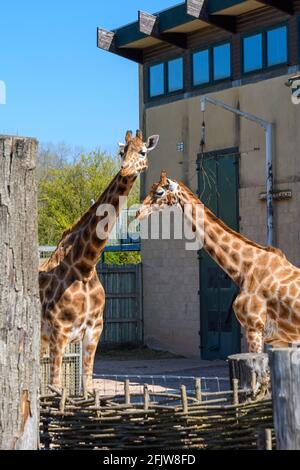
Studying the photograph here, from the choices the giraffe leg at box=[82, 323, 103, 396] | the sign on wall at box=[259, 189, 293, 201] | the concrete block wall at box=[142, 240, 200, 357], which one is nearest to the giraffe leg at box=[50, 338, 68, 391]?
the giraffe leg at box=[82, 323, 103, 396]

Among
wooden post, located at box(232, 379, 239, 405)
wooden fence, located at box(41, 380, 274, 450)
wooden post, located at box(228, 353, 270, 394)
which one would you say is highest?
wooden post, located at box(228, 353, 270, 394)

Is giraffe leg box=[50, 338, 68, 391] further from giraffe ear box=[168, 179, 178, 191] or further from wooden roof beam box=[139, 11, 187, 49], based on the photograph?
wooden roof beam box=[139, 11, 187, 49]

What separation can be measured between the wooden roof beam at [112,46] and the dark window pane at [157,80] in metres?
0.57

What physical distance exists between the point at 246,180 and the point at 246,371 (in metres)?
12.8

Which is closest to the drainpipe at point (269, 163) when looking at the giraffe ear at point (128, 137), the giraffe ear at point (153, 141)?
the giraffe ear at point (153, 141)

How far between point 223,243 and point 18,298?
6405 millimetres

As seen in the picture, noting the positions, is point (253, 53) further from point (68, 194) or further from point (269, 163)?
point (68, 194)

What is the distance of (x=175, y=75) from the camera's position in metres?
22.7

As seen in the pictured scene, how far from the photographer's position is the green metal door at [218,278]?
20.8 metres

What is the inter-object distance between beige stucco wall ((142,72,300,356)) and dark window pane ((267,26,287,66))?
47cm

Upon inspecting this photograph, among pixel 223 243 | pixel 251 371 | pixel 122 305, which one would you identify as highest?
pixel 223 243

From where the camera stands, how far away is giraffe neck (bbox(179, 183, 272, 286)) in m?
11.5

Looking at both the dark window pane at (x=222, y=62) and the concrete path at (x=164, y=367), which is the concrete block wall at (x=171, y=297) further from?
the dark window pane at (x=222, y=62)

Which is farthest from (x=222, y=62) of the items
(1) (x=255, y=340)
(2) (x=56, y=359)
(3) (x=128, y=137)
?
(2) (x=56, y=359)
